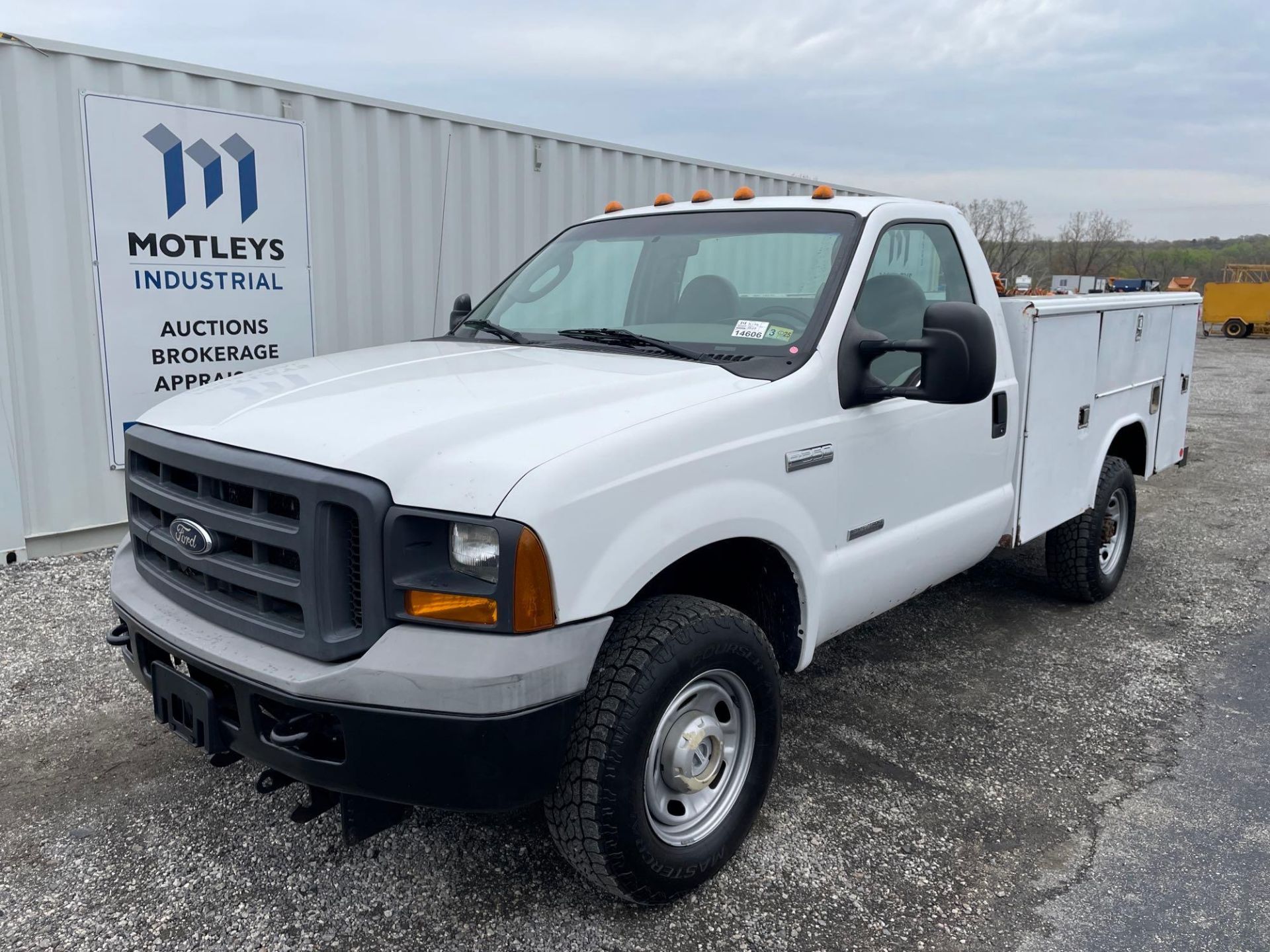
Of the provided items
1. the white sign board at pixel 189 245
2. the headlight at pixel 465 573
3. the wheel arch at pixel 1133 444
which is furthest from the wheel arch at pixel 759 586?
the white sign board at pixel 189 245

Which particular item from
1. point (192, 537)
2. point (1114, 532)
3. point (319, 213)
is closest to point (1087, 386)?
point (1114, 532)

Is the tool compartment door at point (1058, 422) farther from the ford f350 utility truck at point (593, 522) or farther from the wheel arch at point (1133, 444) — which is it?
the wheel arch at point (1133, 444)

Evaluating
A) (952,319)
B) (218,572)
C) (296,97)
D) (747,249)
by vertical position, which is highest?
(296,97)

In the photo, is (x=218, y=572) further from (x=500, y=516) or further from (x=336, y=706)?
(x=500, y=516)

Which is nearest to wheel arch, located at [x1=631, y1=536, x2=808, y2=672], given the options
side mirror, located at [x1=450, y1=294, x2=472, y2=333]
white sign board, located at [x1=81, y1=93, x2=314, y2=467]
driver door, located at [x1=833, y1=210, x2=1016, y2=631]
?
driver door, located at [x1=833, y1=210, x2=1016, y2=631]

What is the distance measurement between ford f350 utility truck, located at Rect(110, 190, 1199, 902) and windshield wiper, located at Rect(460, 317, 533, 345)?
0.06 feet

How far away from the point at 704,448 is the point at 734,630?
51 centimetres

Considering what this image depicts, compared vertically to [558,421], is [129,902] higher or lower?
lower

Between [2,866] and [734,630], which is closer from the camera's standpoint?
[734,630]

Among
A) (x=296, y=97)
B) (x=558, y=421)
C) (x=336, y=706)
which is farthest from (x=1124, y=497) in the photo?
(x=296, y=97)

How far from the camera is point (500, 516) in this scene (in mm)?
2223

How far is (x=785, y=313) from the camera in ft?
11.0

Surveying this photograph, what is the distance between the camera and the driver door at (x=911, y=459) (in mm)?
3344

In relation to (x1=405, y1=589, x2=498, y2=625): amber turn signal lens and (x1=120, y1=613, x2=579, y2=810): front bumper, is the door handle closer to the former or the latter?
(x1=120, y1=613, x2=579, y2=810): front bumper
